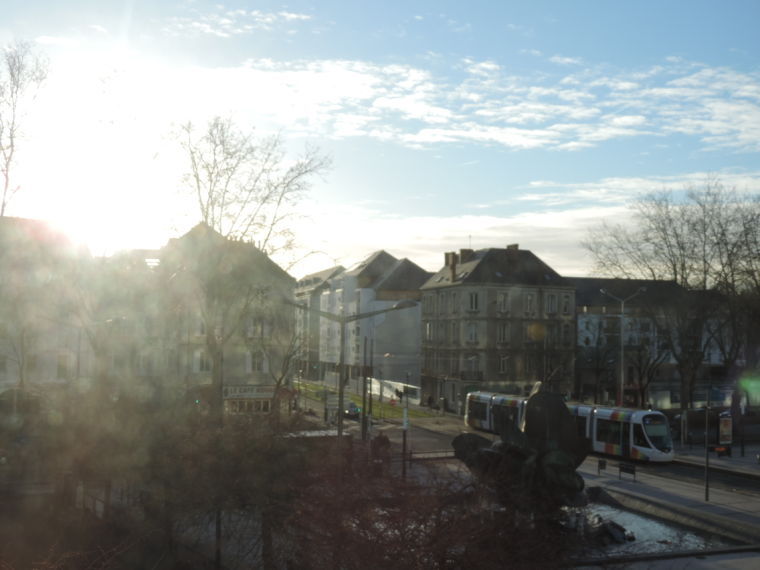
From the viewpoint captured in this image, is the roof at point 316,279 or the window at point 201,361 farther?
the roof at point 316,279

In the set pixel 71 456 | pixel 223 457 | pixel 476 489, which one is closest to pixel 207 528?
pixel 223 457

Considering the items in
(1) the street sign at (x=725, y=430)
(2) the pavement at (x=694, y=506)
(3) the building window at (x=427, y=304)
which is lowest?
(2) the pavement at (x=694, y=506)

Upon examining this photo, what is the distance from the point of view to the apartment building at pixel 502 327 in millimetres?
63750

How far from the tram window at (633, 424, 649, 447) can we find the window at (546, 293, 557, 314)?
32.2 meters

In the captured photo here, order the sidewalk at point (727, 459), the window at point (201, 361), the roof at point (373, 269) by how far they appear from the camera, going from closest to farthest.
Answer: the sidewalk at point (727, 459), the window at point (201, 361), the roof at point (373, 269)

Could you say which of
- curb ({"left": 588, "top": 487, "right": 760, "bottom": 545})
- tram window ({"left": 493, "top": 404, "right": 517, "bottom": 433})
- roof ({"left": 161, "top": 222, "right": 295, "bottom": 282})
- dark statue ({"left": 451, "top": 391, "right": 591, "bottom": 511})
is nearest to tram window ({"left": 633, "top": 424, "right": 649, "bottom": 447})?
tram window ({"left": 493, "top": 404, "right": 517, "bottom": 433})

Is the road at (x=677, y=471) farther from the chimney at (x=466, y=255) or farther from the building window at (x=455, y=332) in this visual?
the chimney at (x=466, y=255)

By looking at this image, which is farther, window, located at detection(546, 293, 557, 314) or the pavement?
window, located at detection(546, 293, 557, 314)

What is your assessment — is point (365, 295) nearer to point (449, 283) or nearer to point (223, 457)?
point (449, 283)

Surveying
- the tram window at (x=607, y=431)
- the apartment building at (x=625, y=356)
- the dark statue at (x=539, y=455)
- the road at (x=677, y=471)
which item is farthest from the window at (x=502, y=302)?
the dark statue at (x=539, y=455)

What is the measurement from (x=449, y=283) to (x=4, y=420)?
130 ft

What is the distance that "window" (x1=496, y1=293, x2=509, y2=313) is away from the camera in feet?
213

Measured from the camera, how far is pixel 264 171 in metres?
29.1

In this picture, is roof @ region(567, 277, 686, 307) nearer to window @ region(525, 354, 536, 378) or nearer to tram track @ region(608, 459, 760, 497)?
window @ region(525, 354, 536, 378)
